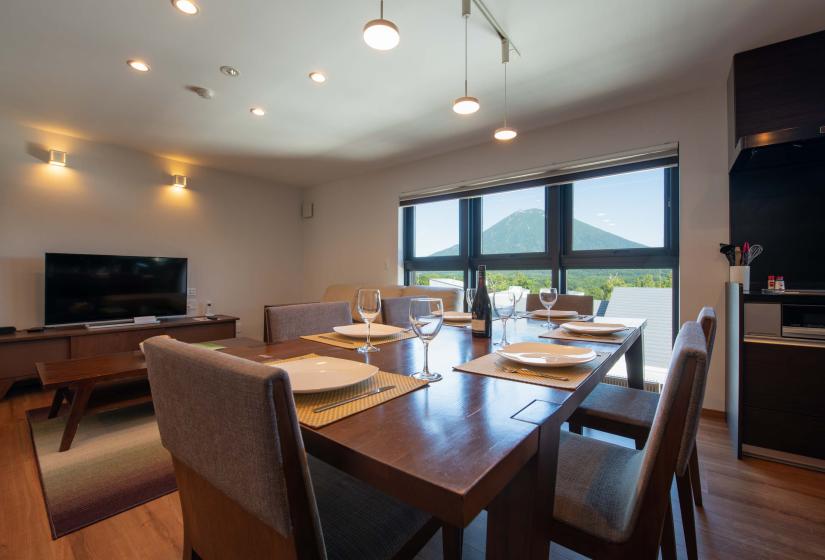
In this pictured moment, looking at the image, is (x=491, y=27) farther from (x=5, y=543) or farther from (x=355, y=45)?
(x=5, y=543)

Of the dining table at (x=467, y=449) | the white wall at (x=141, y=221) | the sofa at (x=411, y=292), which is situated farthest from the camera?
the sofa at (x=411, y=292)

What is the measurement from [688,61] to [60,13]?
11.4 ft

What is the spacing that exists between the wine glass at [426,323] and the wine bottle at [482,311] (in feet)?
1.62

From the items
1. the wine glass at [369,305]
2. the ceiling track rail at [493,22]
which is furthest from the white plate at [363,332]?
the ceiling track rail at [493,22]

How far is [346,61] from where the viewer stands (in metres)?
2.19

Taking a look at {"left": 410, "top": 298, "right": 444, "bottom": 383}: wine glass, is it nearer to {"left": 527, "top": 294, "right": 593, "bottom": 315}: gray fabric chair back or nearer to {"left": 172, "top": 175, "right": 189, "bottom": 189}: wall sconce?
{"left": 527, "top": 294, "right": 593, "bottom": 315}: gray fabric chair back

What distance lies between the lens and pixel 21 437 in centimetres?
216

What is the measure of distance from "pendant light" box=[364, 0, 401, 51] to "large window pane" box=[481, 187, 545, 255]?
224cm

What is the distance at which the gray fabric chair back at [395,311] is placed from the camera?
1.97 metres

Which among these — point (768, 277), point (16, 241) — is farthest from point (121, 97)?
point (768, 277)

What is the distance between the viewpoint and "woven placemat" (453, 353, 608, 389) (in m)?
0.82

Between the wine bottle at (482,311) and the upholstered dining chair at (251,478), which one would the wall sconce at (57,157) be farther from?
the wine bottle at (482,311)

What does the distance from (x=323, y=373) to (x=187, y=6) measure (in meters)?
2.01

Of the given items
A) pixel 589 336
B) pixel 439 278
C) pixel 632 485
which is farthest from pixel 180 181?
pixel 632 485
